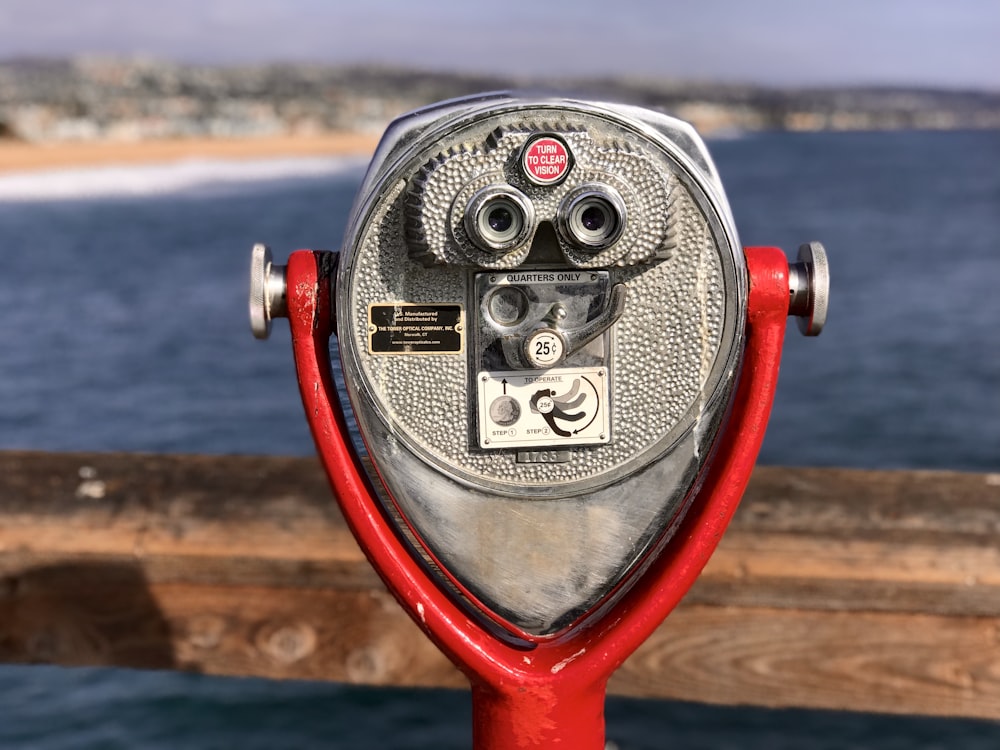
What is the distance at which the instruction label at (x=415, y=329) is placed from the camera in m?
1.20

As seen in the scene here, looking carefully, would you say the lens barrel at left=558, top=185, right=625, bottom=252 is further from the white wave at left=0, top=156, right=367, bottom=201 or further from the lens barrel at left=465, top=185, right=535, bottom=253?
the white wave at left=0, top=156, right=367, bottom=201

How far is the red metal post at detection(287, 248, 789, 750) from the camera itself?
1.23 meters

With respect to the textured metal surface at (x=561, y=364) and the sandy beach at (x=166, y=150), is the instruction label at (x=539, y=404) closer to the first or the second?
the textured metal surface at (x=561, y=364)

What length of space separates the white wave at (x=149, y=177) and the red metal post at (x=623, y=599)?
21.0 m

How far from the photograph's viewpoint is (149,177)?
26.7 metres

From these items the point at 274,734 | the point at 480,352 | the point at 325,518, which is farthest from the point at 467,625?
the point at 274,734

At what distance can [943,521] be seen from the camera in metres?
1.80

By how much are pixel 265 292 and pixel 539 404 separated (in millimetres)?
321

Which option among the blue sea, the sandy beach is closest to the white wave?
the sandy beach

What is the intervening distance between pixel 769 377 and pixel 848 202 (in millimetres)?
21589

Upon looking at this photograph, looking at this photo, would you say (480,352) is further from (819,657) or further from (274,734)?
(274,734)

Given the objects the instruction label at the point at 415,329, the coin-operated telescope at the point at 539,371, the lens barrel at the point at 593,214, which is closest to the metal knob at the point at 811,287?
the coin-operated telescope at the point at 539,371

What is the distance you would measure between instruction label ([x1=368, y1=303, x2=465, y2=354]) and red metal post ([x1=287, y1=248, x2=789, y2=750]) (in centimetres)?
7

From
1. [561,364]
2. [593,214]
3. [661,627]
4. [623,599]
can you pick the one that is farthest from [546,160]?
[661,627]
